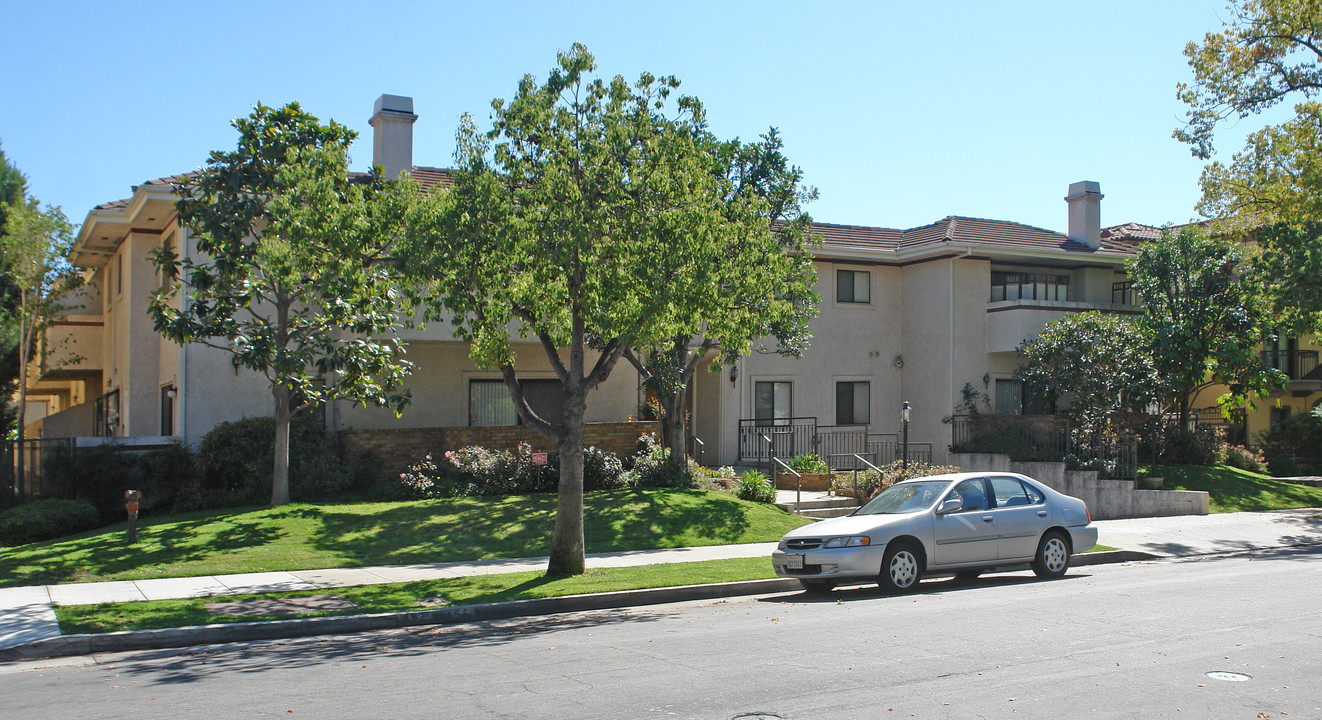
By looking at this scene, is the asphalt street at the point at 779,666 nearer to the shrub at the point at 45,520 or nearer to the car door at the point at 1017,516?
the car door at the point at 1017,516

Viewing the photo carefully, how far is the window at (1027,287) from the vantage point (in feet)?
93.8

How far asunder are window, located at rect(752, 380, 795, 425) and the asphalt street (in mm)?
15148

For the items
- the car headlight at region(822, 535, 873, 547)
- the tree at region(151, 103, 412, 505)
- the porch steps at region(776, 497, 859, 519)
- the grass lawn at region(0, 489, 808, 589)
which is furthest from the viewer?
the porch steps at region(776, 497, 859, 519)

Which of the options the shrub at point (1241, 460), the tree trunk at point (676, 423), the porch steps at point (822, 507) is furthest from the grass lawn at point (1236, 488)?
the tree trunk at point (676, 423)

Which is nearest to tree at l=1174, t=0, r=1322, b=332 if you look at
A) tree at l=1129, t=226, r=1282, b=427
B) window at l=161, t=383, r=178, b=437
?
tree at l=1129, t=226, r=1282, b=427

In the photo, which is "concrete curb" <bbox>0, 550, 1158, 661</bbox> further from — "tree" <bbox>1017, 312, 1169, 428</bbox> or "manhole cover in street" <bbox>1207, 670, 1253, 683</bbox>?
"tree" <bbox>1017, 312, 1169, 428</bbox>

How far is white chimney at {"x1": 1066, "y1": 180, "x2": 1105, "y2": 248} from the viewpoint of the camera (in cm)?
3061

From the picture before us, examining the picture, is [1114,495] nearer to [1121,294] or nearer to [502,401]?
[1121,294]

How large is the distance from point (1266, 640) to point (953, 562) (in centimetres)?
424

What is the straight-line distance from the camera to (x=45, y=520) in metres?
16.7

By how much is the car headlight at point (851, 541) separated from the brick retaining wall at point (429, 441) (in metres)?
9.13

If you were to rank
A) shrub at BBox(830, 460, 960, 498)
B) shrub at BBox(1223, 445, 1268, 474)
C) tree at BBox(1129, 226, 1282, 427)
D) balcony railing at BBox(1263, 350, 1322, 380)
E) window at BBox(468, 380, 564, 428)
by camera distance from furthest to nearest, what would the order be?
balcony railing at BBox(1263, 350, 1322, 380)
shrub at BBox(1223, 445, 1268, 474)
tree at BBox(1129, 226, 1282, 427)
window at BBox(468, 380, 564, 428)
shrub at BBox(830, 460, 960, 498)

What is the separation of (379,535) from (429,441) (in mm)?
4866

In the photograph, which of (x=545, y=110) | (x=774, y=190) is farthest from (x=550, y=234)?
(x=774, y=190)
